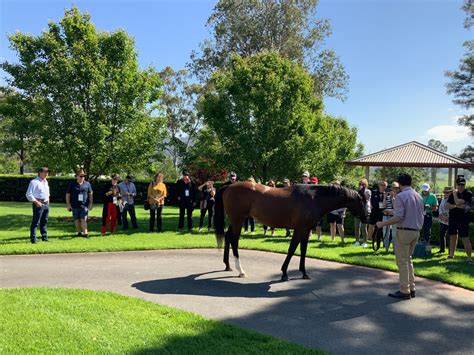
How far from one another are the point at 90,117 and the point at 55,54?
302cm

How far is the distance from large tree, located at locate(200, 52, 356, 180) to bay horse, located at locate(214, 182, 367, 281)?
8.65 m

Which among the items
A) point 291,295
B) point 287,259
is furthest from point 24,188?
point 291,295

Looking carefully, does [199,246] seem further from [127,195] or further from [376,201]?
[376,201]

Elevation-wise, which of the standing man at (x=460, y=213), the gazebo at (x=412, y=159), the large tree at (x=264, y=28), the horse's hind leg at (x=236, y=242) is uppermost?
the large tree at (x=264, y=28)

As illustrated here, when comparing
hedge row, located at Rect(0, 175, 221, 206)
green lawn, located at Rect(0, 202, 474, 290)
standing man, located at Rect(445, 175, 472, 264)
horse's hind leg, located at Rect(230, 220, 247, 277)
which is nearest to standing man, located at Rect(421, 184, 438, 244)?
green lawn, located at Rect(0, 202, 474, 290)

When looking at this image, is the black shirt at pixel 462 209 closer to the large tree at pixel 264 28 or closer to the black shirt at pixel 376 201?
the black shirt at pixel 376 201

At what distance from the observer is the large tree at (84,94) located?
1631 cm

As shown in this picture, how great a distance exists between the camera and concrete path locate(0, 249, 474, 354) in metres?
4.85

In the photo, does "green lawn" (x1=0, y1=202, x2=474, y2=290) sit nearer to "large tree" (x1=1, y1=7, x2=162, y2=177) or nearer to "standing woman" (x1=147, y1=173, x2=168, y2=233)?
"standing woman" (x1=147, y1=173, x2=168, y2=233)

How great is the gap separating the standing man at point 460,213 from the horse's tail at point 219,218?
565cm

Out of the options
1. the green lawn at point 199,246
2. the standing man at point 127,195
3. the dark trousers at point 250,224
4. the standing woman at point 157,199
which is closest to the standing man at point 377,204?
the green lawn at point 199,246

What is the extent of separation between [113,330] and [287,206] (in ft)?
13.7

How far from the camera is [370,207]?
11.6 m

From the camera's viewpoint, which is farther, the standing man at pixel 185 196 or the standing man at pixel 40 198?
the standing man at pixel 185 196
